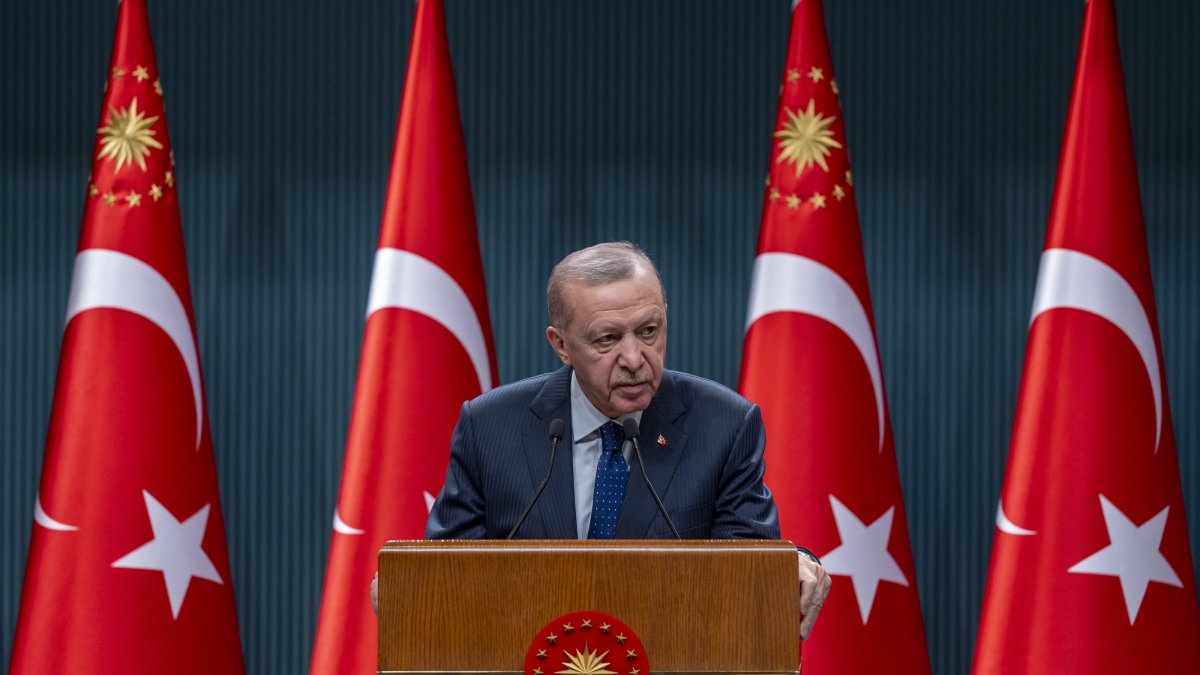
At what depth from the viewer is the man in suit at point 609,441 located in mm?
1892

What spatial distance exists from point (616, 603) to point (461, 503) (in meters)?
0.55

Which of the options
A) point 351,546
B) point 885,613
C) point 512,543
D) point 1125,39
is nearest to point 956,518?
point 885,613

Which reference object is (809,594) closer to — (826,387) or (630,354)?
(630,354)

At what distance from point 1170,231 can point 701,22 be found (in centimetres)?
161

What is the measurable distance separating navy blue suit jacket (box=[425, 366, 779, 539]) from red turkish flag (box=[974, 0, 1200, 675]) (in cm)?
147

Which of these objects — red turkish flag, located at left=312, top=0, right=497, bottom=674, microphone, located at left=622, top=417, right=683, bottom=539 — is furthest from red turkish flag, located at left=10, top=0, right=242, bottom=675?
microphone, located at left=622, top=417, right=683, bottom=539

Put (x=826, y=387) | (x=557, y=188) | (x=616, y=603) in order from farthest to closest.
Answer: (x=557, y=188) < (x=826, y=387) < (x=616, y=603)

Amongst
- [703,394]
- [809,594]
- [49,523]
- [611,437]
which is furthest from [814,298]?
[49,523]

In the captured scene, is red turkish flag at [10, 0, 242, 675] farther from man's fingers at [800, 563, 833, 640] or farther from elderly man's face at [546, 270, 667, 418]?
man's fingers at [800, 563, 833, 640]

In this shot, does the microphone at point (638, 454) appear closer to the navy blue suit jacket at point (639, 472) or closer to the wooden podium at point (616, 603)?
the navy blue suit jacket at point (639, 472)

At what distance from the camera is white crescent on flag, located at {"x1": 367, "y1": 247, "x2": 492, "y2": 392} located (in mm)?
3309

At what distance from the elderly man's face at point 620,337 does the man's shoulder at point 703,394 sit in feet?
0.37

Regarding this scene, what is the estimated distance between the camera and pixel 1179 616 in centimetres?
313

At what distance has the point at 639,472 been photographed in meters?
1.92
